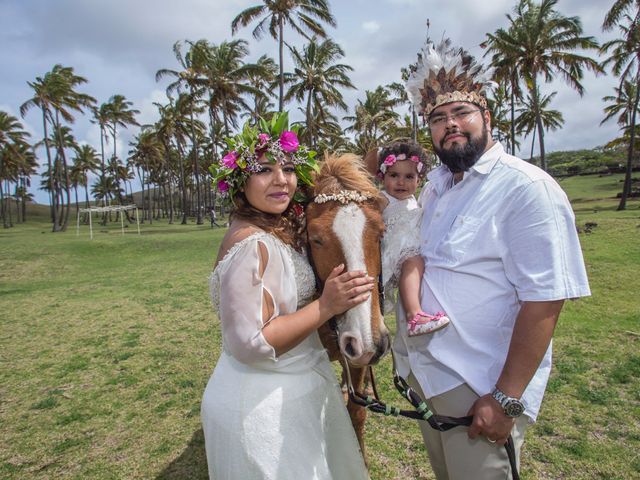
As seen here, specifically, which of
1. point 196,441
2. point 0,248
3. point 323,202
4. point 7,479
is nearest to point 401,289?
point 323,202

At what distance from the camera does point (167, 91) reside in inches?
1346

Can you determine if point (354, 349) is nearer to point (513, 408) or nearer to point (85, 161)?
Result: point (513, 408)

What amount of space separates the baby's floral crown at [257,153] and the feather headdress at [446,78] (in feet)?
2.55

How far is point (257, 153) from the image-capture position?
2.18 m

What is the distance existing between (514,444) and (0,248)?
2502cm

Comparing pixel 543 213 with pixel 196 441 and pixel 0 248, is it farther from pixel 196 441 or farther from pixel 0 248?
pixel 0 248

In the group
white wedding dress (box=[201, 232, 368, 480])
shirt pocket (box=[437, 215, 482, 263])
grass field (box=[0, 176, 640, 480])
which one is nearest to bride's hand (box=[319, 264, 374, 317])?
white wedding dress (box=[201, 232, 368, 480])

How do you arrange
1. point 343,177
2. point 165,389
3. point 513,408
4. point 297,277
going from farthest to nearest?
point 165,389
point 343,177
point 297,277
point 513,408

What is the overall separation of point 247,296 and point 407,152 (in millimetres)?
2011

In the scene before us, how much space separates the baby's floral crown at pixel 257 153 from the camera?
2156 millimetres

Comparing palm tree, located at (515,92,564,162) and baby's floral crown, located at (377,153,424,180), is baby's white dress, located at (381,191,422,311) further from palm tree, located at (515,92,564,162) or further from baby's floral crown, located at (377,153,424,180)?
palm tree, located at (515,92,564,162)

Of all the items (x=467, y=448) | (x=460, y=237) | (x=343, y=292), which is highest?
(x=460, y=237)

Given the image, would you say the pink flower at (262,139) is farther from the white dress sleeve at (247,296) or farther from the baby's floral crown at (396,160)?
the baby's floral crown at (396,160)

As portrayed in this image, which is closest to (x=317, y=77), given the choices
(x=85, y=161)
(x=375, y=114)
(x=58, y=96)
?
(x=375, y=114)
